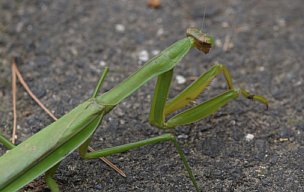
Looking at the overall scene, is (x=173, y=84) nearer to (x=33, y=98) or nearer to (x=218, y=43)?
(x=218, y=43)

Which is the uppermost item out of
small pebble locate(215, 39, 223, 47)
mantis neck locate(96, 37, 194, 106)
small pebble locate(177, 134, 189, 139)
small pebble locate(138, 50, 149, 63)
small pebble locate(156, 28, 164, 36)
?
mantis neck locate(96, 37, 194, 106)

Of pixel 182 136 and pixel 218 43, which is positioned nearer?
pixel 182 136

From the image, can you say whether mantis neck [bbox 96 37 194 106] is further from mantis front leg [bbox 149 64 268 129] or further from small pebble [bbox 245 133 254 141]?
small pebble [bbox 245 133 254 141]

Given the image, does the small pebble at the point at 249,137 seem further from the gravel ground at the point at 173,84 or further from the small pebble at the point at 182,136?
the small pebble at the point at 182,136

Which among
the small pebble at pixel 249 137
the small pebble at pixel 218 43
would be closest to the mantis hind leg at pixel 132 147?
the small pebble at pixel 249 137

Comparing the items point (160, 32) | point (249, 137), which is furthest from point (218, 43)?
point (249, 137)

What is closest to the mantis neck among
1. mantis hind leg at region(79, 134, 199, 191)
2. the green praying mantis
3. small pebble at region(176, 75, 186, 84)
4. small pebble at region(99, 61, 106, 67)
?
the green praying mantis
